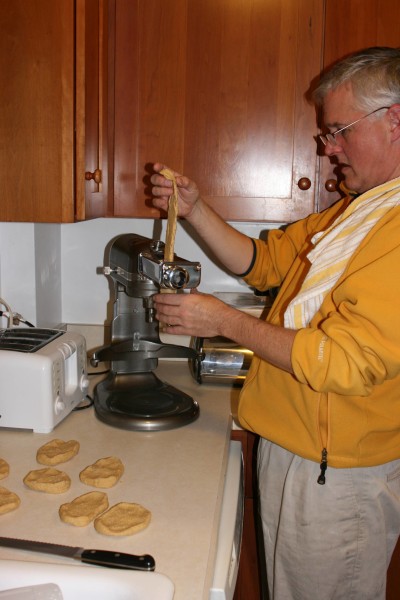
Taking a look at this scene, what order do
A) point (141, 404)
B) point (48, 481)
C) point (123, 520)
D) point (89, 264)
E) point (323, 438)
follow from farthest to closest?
1. point (89, 264)
2. point (141, 404)
3. point (323, 438)
4. point (48, 481)
5. point (123, 520)

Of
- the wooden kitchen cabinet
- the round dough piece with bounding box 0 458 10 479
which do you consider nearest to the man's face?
the wooden kitchen cabinet

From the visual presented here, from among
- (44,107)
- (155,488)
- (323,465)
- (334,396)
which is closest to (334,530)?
(323,465)

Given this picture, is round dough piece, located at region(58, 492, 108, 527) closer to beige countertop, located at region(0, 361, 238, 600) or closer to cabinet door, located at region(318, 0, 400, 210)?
beige countertop, located at region(0, 361, 238, 600)

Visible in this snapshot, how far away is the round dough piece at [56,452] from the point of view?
3.94 ft

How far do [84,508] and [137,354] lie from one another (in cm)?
56

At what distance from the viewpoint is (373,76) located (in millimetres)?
1205

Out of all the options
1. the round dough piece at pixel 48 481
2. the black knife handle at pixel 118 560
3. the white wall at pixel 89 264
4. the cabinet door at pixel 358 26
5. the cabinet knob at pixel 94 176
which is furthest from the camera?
the white wall at pixel 89 264

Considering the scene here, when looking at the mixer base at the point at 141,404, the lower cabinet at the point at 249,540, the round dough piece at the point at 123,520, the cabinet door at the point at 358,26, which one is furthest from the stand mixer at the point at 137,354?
the cabinet door at the point at 358,26

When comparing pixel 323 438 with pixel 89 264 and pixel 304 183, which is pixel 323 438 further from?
pixel 89 264

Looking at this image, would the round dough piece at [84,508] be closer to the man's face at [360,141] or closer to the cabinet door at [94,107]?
the cabinet door at [94,107]

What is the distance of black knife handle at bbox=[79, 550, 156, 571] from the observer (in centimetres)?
85

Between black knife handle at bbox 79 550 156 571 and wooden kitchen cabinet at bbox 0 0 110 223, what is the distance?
0.77m

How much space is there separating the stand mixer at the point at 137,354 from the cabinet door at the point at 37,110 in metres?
0.18

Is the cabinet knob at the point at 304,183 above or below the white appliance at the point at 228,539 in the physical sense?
above
